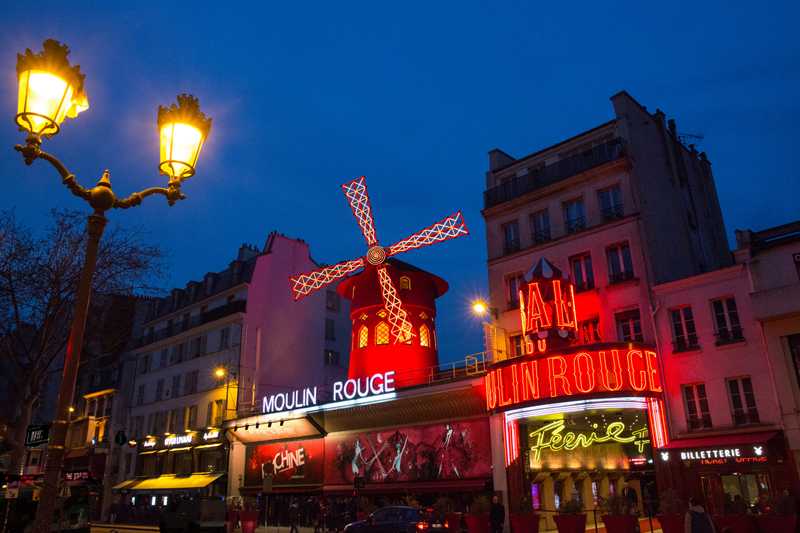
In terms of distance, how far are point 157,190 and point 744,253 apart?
14.6 metres

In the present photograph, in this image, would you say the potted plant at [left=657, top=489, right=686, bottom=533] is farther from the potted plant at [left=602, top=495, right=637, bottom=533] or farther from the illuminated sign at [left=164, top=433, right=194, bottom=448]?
the illuminated sign at [left=164, top=433, right=194, bottom=448]

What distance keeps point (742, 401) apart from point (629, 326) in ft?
11.3

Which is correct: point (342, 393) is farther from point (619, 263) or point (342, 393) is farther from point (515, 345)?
point (619, 263)

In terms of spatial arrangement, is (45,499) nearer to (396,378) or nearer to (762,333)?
(762,333)

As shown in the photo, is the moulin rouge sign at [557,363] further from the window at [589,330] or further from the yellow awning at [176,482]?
the yellow awning at [176,482]

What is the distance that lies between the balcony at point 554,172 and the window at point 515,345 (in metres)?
4.76

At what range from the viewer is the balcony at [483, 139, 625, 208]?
19.4 m

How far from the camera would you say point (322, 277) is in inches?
1067

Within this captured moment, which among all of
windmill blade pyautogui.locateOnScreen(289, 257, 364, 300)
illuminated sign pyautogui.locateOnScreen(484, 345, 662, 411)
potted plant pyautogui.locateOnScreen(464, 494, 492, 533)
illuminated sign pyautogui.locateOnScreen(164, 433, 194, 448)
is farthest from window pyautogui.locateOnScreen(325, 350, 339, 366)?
potted plant pyautogui.locateOnScreen(464, 494, 492, 533)

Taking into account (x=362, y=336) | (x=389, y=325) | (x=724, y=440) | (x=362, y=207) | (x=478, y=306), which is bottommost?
(x=724, y=440)

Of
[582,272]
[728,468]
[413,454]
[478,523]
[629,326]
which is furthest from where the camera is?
[413,454]

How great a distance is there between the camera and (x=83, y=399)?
4009 centimetres

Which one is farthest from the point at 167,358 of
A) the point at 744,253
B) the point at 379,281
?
the point at 744,253

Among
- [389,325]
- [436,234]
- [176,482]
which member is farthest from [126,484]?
[436,234]
